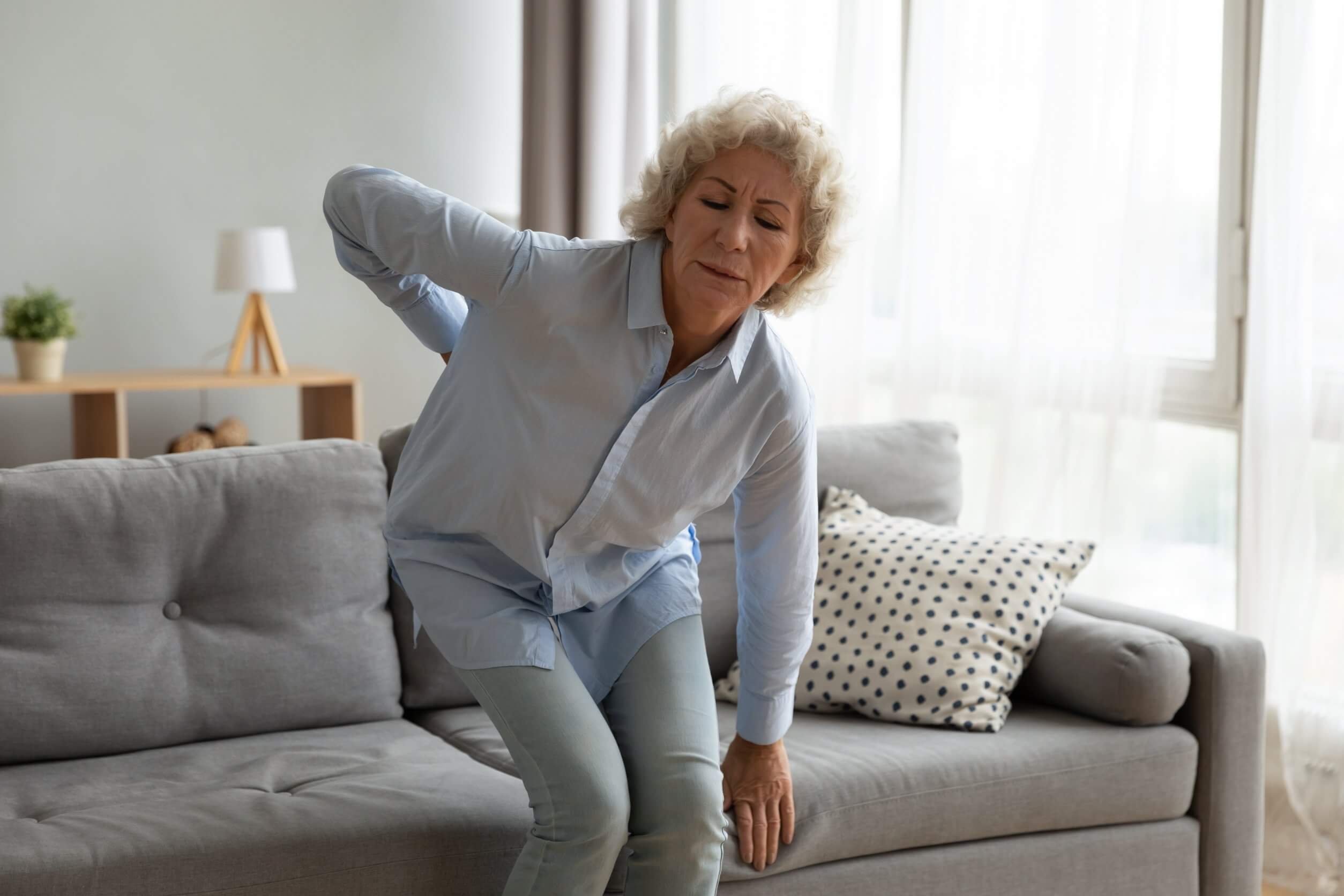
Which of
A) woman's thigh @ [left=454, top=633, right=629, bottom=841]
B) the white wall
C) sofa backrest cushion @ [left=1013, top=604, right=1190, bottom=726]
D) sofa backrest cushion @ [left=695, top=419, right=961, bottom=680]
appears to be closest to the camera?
woman's thigh @ [left=454, top=633, right=629, bottom=841]

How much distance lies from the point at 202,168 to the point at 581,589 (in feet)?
10.4

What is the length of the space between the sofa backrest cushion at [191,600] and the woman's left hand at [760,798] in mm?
610

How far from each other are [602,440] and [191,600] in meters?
0.78

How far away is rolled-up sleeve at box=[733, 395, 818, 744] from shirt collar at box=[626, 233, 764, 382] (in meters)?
0.13

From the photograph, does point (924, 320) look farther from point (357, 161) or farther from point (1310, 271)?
point (357, 161)

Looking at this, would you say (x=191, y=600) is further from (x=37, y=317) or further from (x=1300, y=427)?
(x=37, y=317)

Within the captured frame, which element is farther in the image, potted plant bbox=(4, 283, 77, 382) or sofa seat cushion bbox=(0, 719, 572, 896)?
potted plant bbox=(4, 283, 77, 382)

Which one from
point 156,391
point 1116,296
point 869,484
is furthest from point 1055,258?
point 156,391

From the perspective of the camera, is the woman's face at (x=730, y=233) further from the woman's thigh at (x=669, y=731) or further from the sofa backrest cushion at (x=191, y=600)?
the sofa backrest cushion at (x=191, y=600)

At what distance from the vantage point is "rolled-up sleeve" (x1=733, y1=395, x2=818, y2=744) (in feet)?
5.24

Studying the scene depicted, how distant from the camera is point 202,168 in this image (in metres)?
4.16

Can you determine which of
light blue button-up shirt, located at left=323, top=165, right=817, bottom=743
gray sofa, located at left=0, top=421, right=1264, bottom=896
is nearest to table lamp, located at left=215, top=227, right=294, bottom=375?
gray sofa, located at left=0, top=421, right=1264, bottom=896

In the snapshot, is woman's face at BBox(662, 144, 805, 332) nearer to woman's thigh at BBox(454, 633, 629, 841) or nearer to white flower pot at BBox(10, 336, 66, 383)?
woman's thigh at BBox(454, 633, 629, 841)

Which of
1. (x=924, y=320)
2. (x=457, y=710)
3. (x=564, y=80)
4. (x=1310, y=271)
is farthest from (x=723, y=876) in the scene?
(x=564, y=80)
